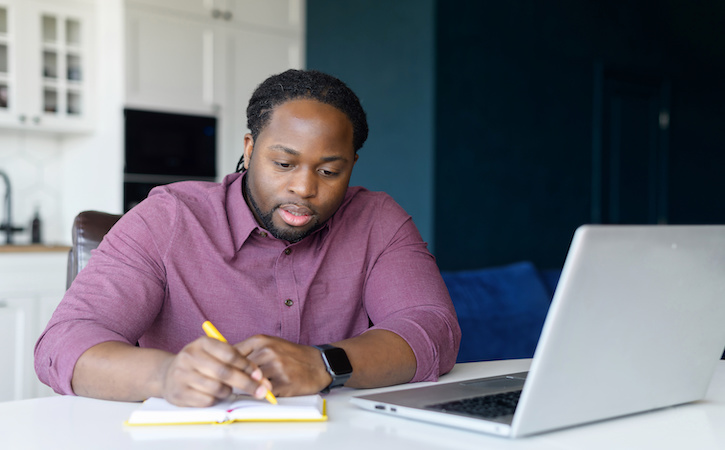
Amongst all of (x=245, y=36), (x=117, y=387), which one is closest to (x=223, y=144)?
(x=245, y=36)

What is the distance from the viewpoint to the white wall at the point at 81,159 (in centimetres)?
357

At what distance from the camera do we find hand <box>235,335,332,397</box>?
38.1 inches

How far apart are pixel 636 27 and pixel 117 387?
4.49 metres

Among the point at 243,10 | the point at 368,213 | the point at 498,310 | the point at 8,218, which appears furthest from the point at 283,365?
the point at 243,10

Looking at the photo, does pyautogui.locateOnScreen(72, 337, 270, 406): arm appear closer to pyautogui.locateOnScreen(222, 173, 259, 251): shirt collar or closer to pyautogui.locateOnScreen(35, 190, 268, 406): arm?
pyautogui.locateOnScreen(35, 190, 268, 406): arm

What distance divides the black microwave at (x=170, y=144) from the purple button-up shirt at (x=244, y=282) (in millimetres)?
2266

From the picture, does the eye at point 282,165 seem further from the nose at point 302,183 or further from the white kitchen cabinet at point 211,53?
the white kitchen cabinet at point 211,53

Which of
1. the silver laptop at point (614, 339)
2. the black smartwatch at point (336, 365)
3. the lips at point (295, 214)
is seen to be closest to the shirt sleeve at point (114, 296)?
the lips at point (295, 214)

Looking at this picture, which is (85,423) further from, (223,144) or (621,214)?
(621,214)

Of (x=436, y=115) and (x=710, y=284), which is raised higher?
(x=436, y=115)

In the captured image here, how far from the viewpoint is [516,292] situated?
291cm

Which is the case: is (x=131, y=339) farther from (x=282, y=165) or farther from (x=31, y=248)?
(x=31, y=248)

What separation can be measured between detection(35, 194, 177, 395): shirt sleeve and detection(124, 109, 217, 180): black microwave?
236cm

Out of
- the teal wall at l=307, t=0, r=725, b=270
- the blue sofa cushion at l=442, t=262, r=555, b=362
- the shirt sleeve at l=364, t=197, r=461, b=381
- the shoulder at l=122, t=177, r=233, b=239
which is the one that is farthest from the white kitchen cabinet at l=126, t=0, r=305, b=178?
the shirt sleeve at l=364, t=197, r=461, b=381
